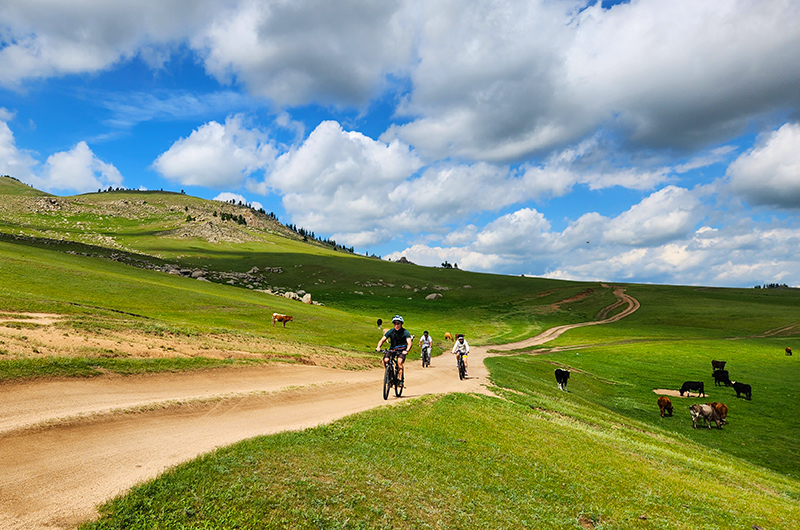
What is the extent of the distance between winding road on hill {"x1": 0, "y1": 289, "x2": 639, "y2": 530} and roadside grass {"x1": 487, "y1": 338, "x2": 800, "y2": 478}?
45.2ft

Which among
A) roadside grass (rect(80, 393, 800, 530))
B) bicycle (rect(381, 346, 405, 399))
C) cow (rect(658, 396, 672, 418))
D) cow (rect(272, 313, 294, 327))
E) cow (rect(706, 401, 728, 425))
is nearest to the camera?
roadside grass (rect(80, 393, 800, 530))

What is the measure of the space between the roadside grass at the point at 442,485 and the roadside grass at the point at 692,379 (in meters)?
9.73

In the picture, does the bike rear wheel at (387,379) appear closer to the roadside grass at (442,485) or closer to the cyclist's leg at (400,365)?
the cyclist's leg at (400,365)

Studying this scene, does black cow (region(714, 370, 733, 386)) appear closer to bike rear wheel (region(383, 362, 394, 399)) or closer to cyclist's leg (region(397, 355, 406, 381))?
cyclist's leg (region(397, 355, 406, 381))

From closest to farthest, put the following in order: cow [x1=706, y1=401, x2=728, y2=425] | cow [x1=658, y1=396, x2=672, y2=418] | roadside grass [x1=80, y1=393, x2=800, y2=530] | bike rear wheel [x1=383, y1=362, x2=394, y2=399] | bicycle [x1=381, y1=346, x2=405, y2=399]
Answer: roadside grass [x1=80, y1=393, x2=800, y2=530] → bicycle [x1=381, y1=346, x2=405, y2=399] → bike rear wheel [x1=383, y1=362, x2=394, y2=399] → cow [x1=706, y1=401, x2=728, y2=425] → cow [x1=658, y1=396, x2=672, y2=418]

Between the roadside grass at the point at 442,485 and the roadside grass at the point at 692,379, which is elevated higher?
the roadside grass at the point at 442,485

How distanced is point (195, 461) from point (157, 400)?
862 cm

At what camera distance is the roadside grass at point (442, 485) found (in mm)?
7152

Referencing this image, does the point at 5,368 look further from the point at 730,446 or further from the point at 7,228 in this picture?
the point at 7,228

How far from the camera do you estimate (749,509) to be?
1134 cm

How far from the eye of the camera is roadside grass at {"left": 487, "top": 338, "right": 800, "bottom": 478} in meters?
26.8

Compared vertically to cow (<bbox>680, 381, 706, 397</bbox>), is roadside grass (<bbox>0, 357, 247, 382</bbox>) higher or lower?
higher

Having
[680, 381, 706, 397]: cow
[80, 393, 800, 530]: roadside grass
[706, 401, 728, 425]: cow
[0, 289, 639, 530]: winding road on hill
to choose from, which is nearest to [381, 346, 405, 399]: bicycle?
[0, 289, 639, 530]: winding road on hill

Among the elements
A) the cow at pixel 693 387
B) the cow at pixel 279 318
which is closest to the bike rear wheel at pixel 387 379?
the cow at pixel 279 318
